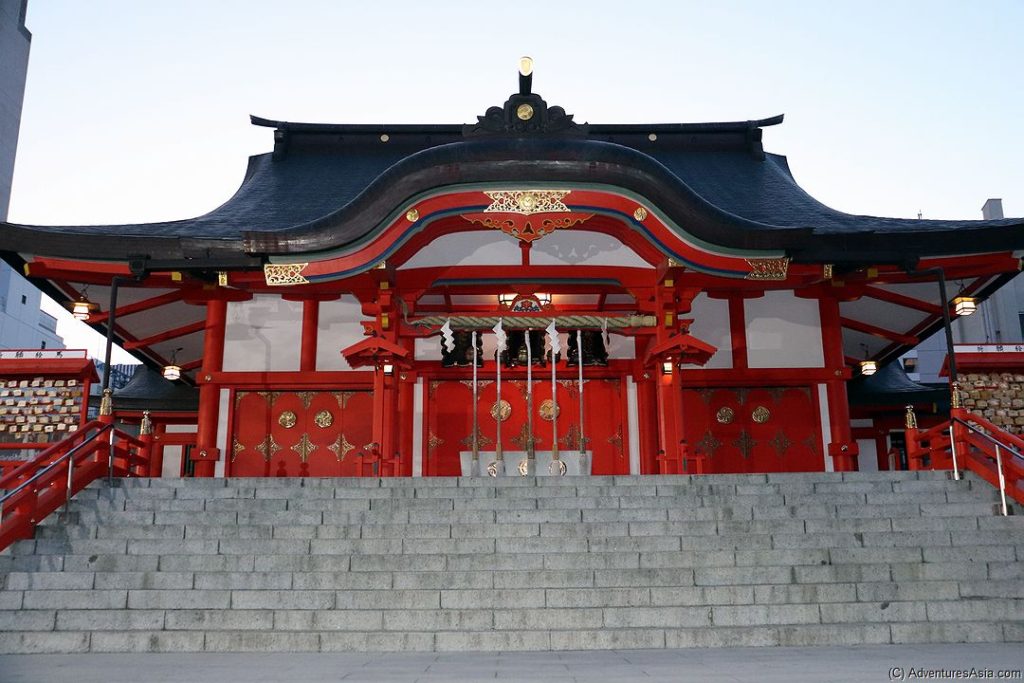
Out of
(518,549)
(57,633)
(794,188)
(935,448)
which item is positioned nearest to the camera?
(57,633)

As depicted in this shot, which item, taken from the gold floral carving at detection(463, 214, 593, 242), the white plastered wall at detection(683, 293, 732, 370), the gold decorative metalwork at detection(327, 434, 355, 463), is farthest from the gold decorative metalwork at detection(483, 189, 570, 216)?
the gold decorative metalwork at detection(327, 434, 355, 463)

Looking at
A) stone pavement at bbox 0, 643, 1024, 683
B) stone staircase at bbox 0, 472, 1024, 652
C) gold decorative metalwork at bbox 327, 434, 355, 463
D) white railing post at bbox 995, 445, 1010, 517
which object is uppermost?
gold decorative metalwork at bbox 327, 434, 355, 463

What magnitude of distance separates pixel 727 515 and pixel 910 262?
19.7 feet

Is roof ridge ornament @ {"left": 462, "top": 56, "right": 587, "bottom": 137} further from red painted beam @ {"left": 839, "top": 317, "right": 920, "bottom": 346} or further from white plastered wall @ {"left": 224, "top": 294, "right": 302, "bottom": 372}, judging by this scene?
red painted beam @ {"left": 839, "top": 317, "right": 920, "bottom": 346}

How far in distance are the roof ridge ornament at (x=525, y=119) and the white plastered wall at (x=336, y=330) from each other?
15.0 ft

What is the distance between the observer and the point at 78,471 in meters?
9.47

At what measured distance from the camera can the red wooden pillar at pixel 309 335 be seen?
14.8 metres

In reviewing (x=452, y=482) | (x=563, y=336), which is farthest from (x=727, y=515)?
(x=563, y=336)

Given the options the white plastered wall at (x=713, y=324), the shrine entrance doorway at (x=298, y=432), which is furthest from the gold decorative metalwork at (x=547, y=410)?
the shrine entrance doorway at (x=298, y=432)

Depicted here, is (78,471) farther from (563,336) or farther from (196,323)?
(563,336)

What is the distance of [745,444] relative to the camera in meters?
14.8

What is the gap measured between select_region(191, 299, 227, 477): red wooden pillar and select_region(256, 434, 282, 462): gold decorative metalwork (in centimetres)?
73

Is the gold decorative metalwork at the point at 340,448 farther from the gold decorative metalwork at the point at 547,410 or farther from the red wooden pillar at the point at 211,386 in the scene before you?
the gold decorative metalwork at the point at 547,410

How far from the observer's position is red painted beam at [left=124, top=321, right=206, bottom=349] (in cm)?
1613
